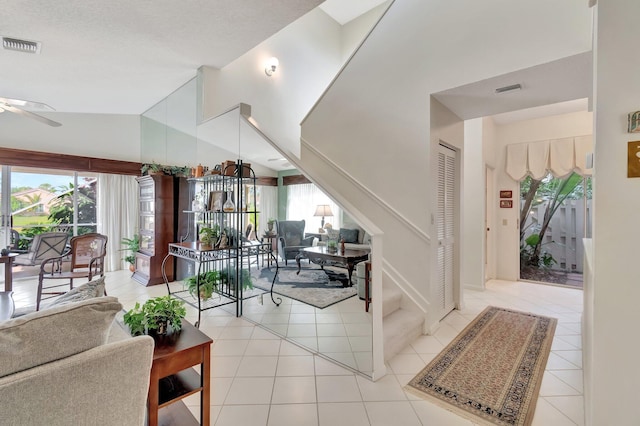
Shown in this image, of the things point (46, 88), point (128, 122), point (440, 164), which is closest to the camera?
point (440, 164)

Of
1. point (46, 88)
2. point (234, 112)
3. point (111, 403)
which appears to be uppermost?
point (46, 88)

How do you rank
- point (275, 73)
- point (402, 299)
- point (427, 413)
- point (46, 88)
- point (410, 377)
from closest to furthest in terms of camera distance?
point (427, 413), point (410, 377), point (402, 299), point (46, 88), point (275, 73)

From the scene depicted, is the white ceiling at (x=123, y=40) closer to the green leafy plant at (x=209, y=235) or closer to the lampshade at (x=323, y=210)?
the lampshade at (x=323, y=210)

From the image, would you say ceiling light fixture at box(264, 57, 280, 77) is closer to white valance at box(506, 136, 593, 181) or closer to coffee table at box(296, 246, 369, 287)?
coffee table at box(296, 246, 369, 287)

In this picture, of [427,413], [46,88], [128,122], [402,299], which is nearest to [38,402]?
[427,413]

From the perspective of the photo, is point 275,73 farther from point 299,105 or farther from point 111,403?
point 111,403

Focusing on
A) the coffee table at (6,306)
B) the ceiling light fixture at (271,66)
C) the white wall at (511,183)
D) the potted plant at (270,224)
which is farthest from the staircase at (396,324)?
the ceiling light fixture at (271,66)

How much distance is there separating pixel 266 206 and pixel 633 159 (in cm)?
281

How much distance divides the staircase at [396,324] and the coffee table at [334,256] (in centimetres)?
68

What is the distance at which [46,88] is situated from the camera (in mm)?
3752

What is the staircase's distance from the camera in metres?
2.60

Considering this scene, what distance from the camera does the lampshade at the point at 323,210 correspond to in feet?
8.58

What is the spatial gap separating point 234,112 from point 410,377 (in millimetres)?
3314

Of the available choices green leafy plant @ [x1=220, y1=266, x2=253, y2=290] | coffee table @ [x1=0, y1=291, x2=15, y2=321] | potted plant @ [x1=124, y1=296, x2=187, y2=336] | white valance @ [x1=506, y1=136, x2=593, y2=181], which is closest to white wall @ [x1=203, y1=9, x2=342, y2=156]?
green leafy plant @ [x1=220, y1=266, x2=253, y2=290]
